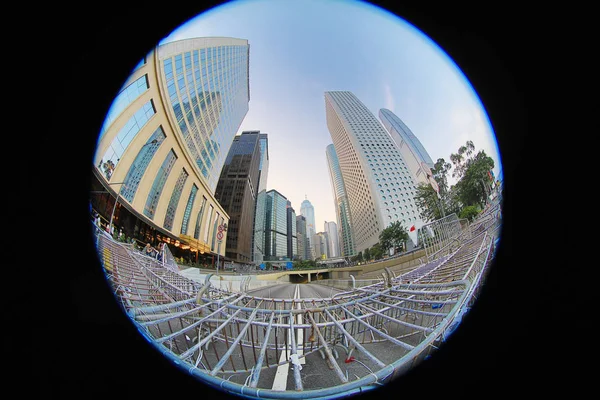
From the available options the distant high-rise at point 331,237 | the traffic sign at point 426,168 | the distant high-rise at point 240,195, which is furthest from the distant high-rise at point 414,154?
the distant high-rise at point 240,195

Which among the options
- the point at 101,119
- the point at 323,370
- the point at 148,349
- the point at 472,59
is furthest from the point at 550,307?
the point at 101,119

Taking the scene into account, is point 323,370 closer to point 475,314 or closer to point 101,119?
point 475,314

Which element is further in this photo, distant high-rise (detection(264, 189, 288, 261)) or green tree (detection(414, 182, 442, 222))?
distant high-rise (detection(264, 189, 288, 261))

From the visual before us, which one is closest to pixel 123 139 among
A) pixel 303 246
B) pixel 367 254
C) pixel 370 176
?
pixel 367 254

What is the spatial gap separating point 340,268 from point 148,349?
3246mm


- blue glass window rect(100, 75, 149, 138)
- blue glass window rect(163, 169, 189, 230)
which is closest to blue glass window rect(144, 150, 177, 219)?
blue glass window rect(163, 169, 189, 230)

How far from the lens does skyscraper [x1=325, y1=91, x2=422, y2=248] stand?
118 inches

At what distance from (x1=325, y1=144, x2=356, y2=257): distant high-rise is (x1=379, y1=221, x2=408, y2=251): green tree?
649 mm

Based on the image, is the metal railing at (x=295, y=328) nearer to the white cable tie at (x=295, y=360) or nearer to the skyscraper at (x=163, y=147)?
the white cable tie at (x=295, y=360)

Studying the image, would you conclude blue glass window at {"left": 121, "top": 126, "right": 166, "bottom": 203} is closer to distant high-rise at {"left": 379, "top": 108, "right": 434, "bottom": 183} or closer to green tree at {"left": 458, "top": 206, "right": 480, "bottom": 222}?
distant high-rise at {"left": 379, "top": 108, "right": 434, "bottom": 183}

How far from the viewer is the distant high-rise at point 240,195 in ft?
39.0

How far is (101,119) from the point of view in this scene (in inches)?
47.3

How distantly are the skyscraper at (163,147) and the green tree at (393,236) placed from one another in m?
2.77

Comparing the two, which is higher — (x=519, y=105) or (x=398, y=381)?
(x=519, y=105)
